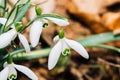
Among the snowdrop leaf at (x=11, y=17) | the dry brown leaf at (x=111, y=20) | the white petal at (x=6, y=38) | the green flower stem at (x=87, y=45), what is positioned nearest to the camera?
the white petal at (x=6, y=38)

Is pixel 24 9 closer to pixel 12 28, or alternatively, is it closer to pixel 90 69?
pixel 12 28

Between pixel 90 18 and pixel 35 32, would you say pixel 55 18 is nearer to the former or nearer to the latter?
pixel 35 32

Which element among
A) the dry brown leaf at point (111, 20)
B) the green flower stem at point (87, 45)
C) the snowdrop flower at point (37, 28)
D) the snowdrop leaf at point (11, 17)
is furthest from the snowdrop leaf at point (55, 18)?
the dry brown leaf at point (111, 20)

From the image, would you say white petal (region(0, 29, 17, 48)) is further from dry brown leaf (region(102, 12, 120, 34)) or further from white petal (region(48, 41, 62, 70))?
dry brown leaf (region(102, 12, 120, 34))

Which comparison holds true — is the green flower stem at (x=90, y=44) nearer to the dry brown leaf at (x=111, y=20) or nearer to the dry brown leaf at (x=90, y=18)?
the dry brown leaf at (x=111, y=20)

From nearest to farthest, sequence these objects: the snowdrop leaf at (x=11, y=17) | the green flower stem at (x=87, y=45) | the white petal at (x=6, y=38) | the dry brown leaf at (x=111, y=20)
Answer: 1. the white petal at (x=6, y=38)
2. the snowdrop leaf at (x=11, y=17)
3. the green flower stem at (x=87, y=45)
4. the dry brown leaf at (x=111, y=20)

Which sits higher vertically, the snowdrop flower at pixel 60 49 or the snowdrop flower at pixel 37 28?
the snowdrop flower at pixel 37 28

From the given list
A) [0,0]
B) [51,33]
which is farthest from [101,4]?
[0,0]

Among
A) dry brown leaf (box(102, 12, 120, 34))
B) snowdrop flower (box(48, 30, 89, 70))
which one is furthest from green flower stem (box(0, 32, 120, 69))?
snowdrop flower (box(48, 30, 89, 70))
